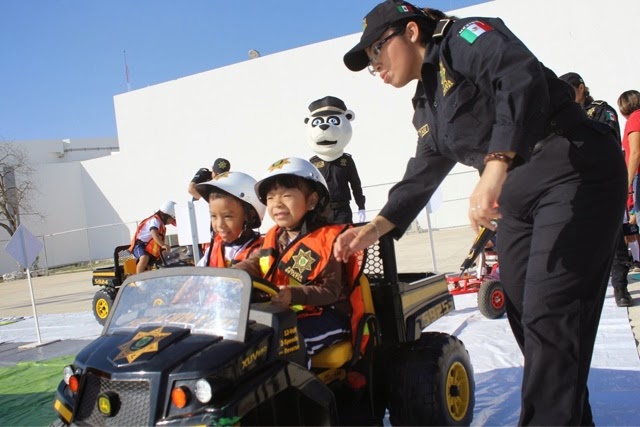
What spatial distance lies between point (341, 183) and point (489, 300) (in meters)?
1.84

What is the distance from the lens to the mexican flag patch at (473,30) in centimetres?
178

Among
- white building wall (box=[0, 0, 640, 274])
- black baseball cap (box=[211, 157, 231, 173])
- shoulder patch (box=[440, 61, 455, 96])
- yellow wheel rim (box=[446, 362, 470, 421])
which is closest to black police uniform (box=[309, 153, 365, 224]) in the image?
black baseball cap (box=[211, 157, 231, 173])

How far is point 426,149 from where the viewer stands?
7.46 feet

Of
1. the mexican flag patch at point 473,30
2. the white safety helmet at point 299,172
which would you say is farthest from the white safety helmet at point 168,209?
the mexican flag patch at point 473,30

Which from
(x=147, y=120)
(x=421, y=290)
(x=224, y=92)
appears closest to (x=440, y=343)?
(x=421, y=290)

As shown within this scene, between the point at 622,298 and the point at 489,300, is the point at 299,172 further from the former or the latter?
the point at 622,298

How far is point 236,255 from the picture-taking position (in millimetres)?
3145

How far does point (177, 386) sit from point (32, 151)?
33595 mm

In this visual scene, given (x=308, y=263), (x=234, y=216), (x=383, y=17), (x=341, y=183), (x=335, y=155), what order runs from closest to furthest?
(x=383, y=17) < (x=308, y=263) < (x=234, y=216) < (x=341, y=183) < (x=335, y=155)

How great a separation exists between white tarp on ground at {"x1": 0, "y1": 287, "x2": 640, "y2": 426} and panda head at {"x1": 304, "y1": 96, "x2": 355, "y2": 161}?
2.15 meters

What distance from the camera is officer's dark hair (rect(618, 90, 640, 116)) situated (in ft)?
15.1

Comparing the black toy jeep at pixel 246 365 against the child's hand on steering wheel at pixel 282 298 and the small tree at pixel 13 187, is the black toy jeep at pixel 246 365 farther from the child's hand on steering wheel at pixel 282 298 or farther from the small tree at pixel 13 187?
the small tree at pixel 13 187

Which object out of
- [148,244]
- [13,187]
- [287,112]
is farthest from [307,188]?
[13,187]

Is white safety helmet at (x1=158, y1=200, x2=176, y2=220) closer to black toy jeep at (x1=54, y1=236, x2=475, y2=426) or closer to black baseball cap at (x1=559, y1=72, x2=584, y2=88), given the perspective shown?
black baseball cap at (x1=559, y1=72, x2=584, y2=88)
